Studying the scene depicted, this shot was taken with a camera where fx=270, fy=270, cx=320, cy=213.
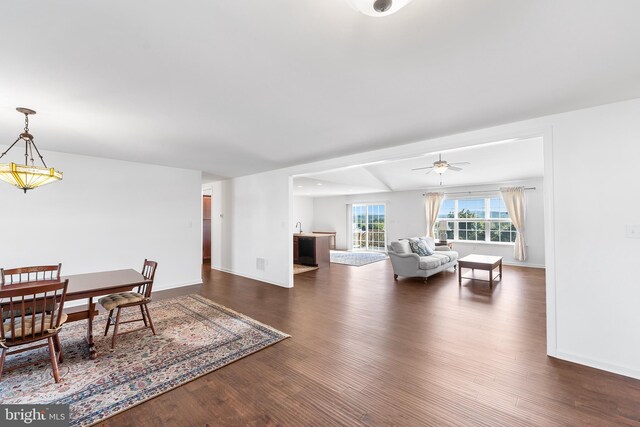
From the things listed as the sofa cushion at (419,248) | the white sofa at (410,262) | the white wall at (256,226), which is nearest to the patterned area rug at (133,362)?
the white wall at (256,226)

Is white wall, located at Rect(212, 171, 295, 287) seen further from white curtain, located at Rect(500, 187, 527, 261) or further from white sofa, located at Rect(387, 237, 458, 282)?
white curtain, located at Rect(500, 187, 527, 261)

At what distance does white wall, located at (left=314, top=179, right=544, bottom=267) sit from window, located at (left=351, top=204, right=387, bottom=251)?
12.9 inches

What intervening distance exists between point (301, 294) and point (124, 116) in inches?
140

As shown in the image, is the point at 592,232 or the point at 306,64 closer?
the point at 306,64

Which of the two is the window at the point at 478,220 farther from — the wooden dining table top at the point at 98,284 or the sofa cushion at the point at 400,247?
the wooden dining table top at the point at 98,284

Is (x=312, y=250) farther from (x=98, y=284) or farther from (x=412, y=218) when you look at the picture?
(x=98, y=284)

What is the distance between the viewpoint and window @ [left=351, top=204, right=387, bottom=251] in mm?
10398

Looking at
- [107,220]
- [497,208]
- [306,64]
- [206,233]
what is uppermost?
[306,64]

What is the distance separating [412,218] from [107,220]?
8.10 meters

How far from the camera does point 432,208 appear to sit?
8.50 m

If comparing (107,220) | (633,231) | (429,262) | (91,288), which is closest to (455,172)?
(429,262)

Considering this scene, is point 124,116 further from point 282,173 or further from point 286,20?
point 282,173

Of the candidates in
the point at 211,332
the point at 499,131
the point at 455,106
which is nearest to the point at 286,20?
the point at 455,106

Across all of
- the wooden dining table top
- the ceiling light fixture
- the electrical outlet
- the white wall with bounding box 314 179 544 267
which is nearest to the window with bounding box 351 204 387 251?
the white wall with bounding box 314 179 544 267
